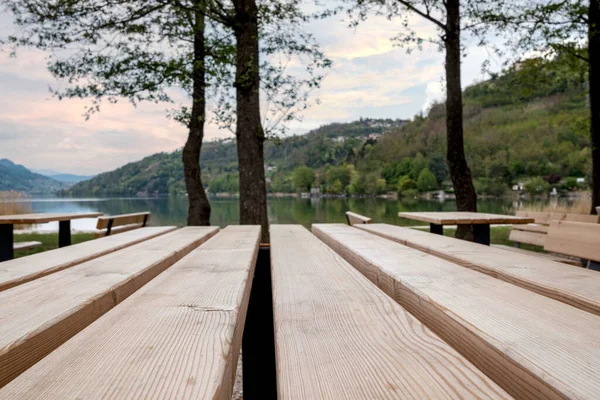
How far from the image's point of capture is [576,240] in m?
2.37

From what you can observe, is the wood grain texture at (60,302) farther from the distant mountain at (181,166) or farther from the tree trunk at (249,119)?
the distant mountain at (181,166)

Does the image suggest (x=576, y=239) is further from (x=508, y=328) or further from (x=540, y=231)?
(x=540, y=231)

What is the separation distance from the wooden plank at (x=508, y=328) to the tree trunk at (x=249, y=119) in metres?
5.00

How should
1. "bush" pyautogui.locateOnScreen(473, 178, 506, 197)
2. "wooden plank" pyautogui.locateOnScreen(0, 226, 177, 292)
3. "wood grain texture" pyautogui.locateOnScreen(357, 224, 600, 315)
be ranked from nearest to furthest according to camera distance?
"wood grain texture" pyautogui.locateOnScreen(357, 224, 600, 315) → "wooden plank" pyautogui.locateOnScreen(0, 226, 177, 292) → "bush" pyautogui.locateOnScreen(473, 178, 506, 197)

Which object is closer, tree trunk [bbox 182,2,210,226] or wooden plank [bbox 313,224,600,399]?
wooden plank [bbox 313,224,600,399]

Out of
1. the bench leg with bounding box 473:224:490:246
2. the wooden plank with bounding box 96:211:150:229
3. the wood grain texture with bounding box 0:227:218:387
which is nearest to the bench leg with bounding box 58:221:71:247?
the wooden plank with bounding box 96:211:150:229

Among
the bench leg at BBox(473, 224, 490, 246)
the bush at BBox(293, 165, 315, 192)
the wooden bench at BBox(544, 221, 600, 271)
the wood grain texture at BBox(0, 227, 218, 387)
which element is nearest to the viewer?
the wood grain texture at BBox(0, 227, 218, 387)

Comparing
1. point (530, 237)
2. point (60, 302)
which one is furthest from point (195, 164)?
point (60, 302)

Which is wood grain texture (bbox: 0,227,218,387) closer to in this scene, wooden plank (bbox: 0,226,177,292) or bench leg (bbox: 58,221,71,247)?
wooden plank (bbox: 0,226,177,292)

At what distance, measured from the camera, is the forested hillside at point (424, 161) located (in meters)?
60.2

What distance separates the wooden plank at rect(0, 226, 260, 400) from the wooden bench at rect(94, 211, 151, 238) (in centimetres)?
397

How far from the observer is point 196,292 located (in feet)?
3.32

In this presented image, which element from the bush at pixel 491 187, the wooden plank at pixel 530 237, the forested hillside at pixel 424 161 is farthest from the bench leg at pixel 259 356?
the bush at pixel 491 187

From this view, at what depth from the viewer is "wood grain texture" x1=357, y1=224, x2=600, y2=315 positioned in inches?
37.6
